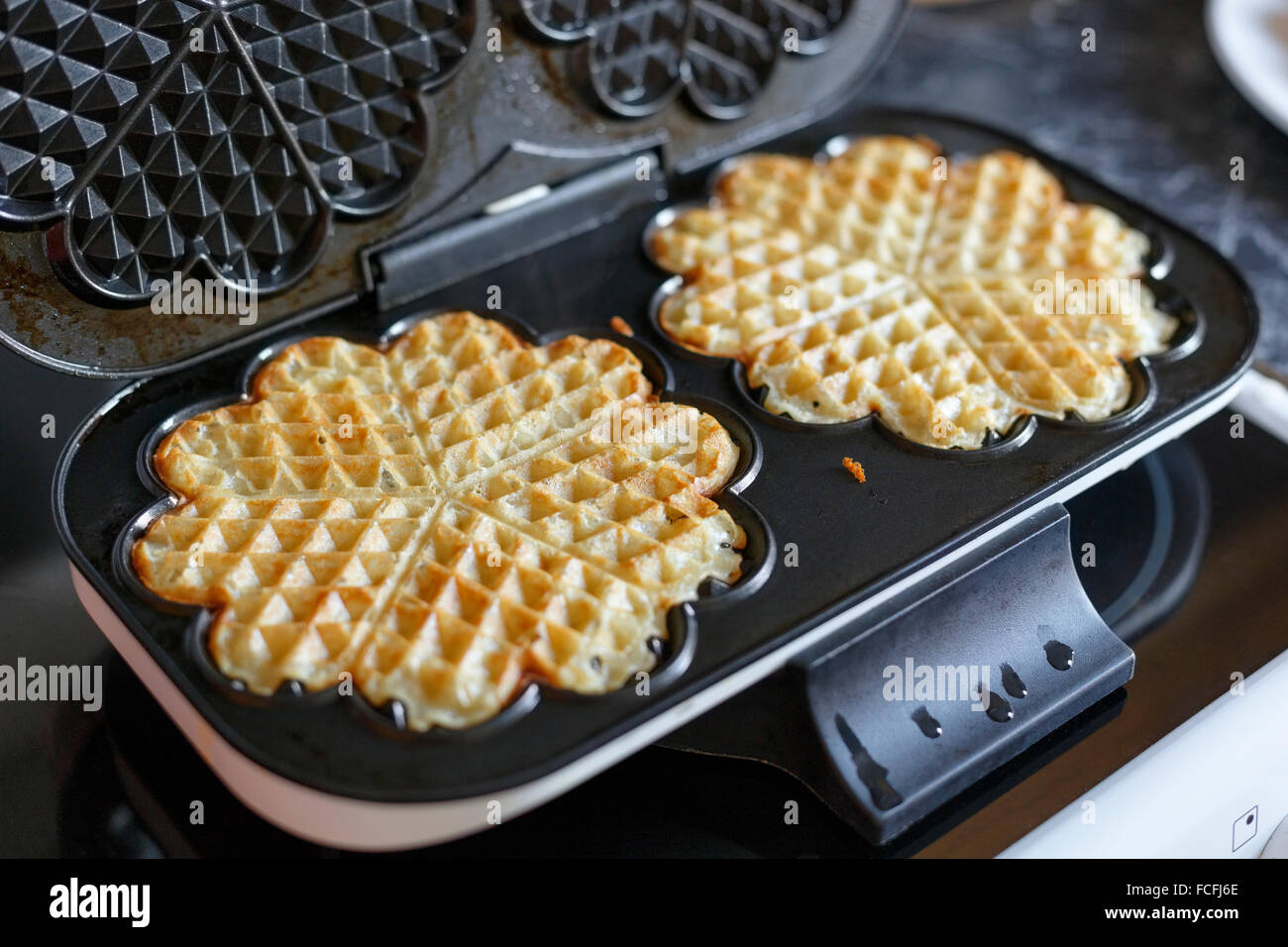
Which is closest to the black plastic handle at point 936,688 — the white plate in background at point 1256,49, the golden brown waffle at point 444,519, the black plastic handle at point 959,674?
the black plastic handle at point 959,674

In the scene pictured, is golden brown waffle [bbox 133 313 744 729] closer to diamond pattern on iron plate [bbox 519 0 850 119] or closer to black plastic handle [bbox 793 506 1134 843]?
black plastic handle [bbox 793 506 1134 843]

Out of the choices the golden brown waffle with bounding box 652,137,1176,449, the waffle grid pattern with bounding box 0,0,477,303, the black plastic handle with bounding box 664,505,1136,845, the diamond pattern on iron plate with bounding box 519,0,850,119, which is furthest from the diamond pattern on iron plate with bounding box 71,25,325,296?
the black plastic handle with bounding box 664,505,1136,845

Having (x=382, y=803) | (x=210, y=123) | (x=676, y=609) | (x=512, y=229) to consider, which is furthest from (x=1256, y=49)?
(x=382, y=803)

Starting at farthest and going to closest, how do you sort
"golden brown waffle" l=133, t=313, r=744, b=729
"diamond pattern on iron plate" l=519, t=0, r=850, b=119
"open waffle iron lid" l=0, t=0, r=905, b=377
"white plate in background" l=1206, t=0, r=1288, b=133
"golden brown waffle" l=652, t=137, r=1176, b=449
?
"white plate in background" l=1206, t=0, r=1288, b=133 < "diamond pattern on iron plate" l=519, t=0, r=850, b=119 < "golden brown waffle" l=652, t=137, r=1176, b=449 < "open waffle iron lid" l=0, t=0, r=905, b=377 < "golden brown waffle" l=133, t=313, r=744, b=729

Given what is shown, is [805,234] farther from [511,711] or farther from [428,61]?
[511,711]

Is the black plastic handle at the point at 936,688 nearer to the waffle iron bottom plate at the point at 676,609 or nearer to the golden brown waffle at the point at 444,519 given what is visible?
the waffle iron bottom plate at the point at 676,609

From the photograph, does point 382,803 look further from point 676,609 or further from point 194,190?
point 194,190
